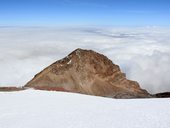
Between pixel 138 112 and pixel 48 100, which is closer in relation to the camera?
pixel 138 112

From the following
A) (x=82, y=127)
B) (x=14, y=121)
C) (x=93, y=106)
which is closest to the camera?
(x=82, y=127)

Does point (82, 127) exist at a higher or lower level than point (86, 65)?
higher

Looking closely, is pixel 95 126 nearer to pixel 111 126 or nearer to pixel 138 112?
pixel 111 126

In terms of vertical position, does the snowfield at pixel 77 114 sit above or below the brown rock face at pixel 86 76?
above

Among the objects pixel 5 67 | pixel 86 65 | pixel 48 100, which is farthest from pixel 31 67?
pixel 48 100

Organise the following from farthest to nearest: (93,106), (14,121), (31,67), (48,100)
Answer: (31,67) → (48,100) → (93,106) → (14,121)

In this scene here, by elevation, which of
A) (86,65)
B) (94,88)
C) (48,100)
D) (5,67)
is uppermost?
(48,100)

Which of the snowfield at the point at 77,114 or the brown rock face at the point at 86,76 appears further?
the brown rock face at the point at 86,76
